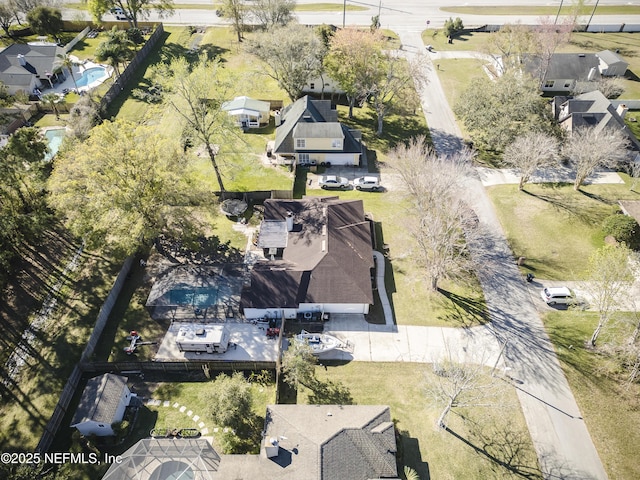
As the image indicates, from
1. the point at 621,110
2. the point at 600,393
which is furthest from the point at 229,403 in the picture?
the point at 621,110

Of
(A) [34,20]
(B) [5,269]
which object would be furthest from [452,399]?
(A) [34,20]

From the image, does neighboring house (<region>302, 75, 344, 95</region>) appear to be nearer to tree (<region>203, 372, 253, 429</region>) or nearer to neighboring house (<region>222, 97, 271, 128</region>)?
neighboring house (<region>222, 97, 271, 128</region>)

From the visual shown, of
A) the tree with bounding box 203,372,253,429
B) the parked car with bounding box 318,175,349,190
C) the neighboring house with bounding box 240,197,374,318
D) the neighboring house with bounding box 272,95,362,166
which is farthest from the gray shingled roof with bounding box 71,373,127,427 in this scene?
the neighboring house with bounding box 272,95,362,166

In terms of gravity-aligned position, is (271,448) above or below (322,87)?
below

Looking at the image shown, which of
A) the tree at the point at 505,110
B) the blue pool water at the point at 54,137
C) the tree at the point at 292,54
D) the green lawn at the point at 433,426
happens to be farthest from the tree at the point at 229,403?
the tree at the point at 292,54

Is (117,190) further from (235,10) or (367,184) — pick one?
(235,10)

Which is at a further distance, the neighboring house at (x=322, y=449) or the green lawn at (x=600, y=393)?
the green lawn at (x=600, y=393)

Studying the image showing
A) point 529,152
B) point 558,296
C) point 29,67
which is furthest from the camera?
point 29,67

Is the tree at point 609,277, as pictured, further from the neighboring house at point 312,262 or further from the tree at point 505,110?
the tree at point 505,110

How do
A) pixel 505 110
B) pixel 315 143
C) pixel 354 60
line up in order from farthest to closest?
pixel 354 60 < pixel 315 143 < pixel 505 110
